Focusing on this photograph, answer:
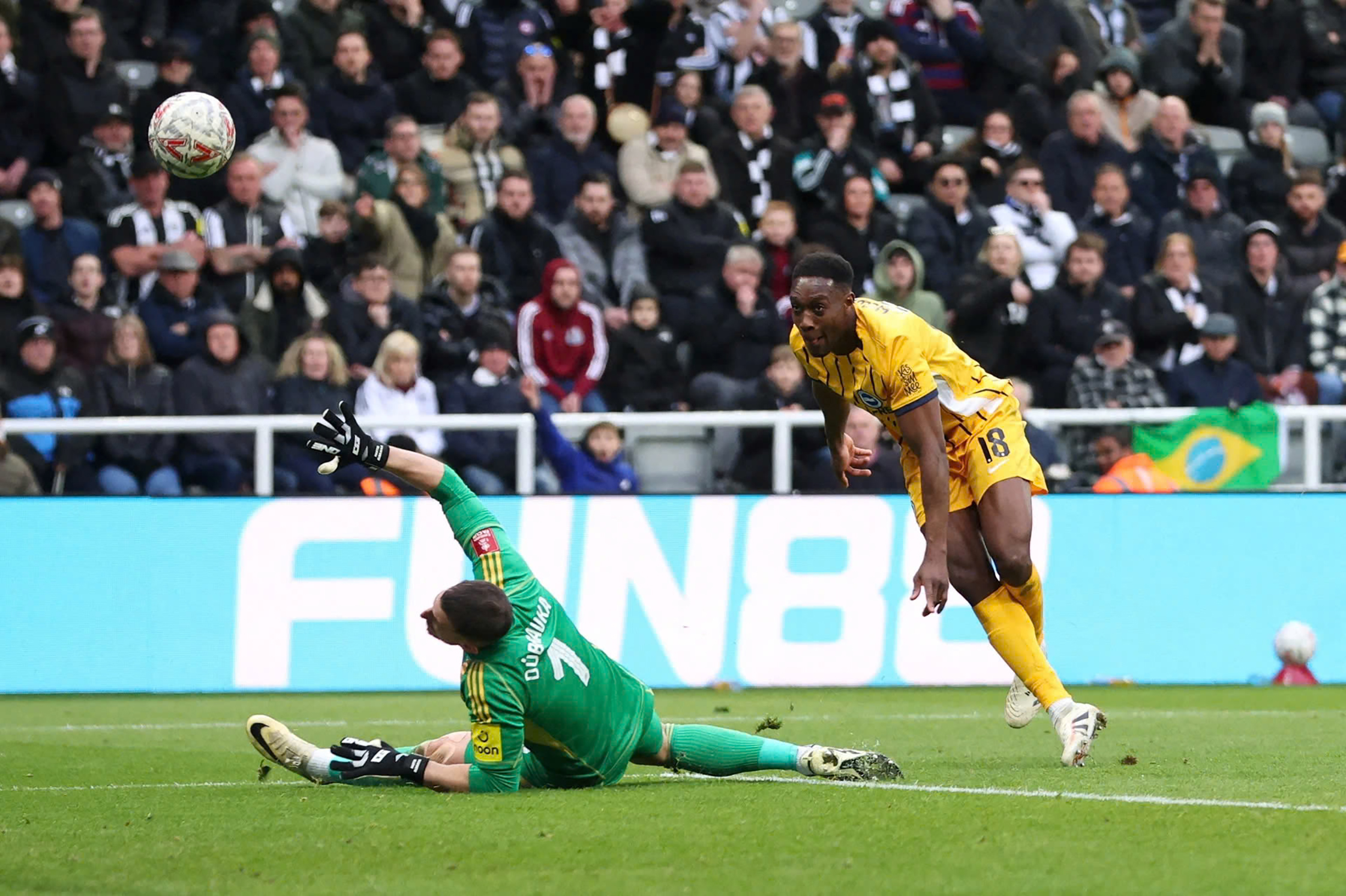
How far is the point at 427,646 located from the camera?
14.1 m

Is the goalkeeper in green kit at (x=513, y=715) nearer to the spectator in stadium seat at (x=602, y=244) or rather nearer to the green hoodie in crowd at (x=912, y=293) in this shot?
the green hoodie in crowd at (x=912, y=293)

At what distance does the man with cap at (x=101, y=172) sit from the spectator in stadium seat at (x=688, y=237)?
4.26 meters

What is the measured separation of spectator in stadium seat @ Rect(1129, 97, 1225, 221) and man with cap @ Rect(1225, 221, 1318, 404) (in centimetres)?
132

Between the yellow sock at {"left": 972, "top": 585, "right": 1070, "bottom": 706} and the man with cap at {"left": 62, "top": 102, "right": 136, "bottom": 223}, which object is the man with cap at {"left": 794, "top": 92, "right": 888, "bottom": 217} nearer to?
the man with cap at {"left": 62, "top": 102, "right": 136, "bottom": 223}

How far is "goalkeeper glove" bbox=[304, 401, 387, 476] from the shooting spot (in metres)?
7.98

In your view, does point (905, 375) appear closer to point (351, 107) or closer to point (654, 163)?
point (654, 163)

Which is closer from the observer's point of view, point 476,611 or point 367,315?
point 476,611

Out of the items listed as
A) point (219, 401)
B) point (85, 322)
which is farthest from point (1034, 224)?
point (85, 322)

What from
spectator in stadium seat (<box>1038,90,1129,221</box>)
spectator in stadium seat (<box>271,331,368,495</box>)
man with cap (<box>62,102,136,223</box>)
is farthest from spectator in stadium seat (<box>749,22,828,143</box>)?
man with cap (<box>62,102,136,223</box>)

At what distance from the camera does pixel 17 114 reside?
1691 cm

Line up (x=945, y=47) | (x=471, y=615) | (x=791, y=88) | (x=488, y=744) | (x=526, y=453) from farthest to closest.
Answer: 1. (x=945, y=47)
2. (x=791, y=88)
3. (x=526, y=453)
4. (x=488, y=744)
5. (x=471, y=615)

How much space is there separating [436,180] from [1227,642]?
748cm

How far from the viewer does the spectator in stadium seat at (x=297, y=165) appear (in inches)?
661

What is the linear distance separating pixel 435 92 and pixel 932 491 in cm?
1072
